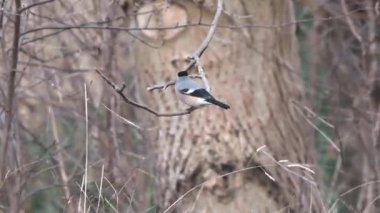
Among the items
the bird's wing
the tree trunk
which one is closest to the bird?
the bird's wing

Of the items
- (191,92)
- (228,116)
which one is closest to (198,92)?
(191,92)

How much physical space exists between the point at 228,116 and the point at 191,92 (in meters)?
1.79

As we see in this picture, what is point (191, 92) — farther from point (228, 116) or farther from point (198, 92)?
point (228, 116)

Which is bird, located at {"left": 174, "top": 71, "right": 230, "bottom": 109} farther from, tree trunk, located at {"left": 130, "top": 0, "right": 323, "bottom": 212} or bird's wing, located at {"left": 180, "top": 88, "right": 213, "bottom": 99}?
tree trunk, located at {"left": 130, "top": 0, "right": 323, "bottom": 212}

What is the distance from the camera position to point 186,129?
6.82 meters

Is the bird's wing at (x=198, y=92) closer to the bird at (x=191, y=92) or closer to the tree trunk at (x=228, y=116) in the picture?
the bird at (x=191, y=92)

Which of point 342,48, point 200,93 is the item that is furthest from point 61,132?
point 200,93

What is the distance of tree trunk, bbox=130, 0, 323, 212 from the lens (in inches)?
263

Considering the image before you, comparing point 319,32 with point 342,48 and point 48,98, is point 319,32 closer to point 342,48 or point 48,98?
point 342,48

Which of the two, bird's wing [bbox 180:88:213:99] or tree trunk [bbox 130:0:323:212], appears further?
tree trunk [bbox 130:0:323:212]

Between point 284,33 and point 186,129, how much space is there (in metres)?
0.87

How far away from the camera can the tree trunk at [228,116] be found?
21.9 feet

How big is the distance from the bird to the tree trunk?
5.00ft

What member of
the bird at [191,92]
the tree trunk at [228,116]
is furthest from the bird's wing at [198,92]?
the tree trunk at [228,116]
